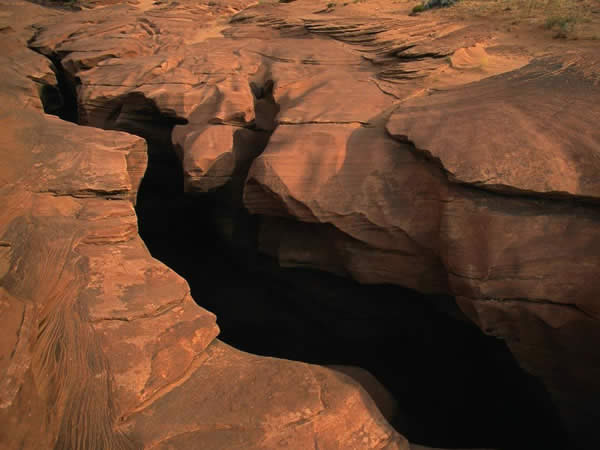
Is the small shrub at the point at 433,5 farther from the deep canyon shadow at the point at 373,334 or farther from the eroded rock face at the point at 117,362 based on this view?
the eroded rock face at the point at 117,362

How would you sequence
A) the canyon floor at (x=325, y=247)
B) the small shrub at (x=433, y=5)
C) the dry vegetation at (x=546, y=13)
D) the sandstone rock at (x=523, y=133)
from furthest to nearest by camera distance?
the small shrub at (x=433, y=5) < the dry vegetation at (x=546, y=13) < the sandstone rock at (x=523, y=133) < the canyon floor at (x=325, y=247)

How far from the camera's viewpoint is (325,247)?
451 centimetres

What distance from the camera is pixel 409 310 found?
479 cm

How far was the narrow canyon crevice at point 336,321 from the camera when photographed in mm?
4191

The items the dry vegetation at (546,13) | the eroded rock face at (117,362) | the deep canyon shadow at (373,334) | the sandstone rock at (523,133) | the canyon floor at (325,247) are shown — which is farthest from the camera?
the dry vegetation at (546,13)

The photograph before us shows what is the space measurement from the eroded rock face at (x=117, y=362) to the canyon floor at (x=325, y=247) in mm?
14

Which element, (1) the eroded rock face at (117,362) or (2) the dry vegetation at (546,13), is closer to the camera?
(1) the eroded rock face at (117,362)

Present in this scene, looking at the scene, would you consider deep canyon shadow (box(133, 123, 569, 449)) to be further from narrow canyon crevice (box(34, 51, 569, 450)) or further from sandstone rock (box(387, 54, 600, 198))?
sandstone rock (box(387, 54, 600, 198))

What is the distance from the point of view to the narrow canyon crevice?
13.8 ft

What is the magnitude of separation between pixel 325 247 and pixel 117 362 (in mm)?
2488

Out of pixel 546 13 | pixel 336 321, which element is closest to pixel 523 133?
pixel 336 321

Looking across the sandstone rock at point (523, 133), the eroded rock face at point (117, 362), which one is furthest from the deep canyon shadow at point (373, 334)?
the sandstone rock at point (523, 133)

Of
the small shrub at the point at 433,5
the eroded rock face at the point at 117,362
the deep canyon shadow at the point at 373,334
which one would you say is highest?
the small shrub at the point at 433,5

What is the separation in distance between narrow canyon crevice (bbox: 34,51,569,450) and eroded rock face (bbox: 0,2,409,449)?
1.39 metres
